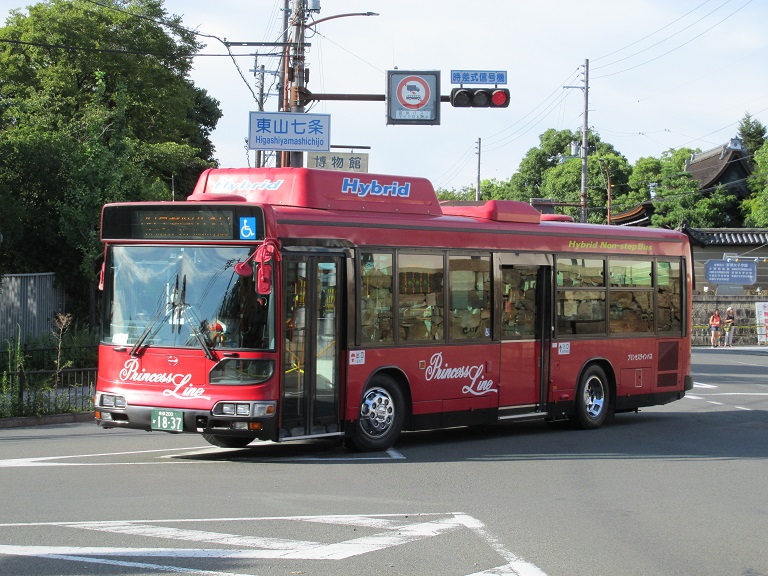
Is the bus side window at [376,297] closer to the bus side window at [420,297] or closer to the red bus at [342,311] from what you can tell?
the red bus at [342,311]

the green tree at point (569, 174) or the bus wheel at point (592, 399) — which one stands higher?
the green tree at point (569, 174)

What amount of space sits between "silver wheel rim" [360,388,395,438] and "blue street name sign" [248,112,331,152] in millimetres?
10348

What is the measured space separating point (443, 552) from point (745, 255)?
167 feet

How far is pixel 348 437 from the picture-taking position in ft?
42.1

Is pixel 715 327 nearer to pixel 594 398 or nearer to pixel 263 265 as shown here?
pixel 594 398

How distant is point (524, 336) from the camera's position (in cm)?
1534

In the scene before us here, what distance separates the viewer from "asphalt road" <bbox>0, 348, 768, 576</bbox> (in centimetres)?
732

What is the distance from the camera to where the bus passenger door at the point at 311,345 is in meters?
11.9

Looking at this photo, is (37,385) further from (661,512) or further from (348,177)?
(661,512)

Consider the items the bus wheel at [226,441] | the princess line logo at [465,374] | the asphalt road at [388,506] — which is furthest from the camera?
the princess line logo at [465,374]

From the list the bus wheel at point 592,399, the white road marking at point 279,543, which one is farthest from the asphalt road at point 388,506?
the bus wheel at point 592,399

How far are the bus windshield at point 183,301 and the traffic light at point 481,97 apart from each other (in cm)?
1009

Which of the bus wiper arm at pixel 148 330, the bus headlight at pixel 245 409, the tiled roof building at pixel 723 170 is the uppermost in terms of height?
the tiled roof building at pixel 723 170

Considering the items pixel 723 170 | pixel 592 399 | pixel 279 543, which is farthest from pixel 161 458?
pixel 723 170
